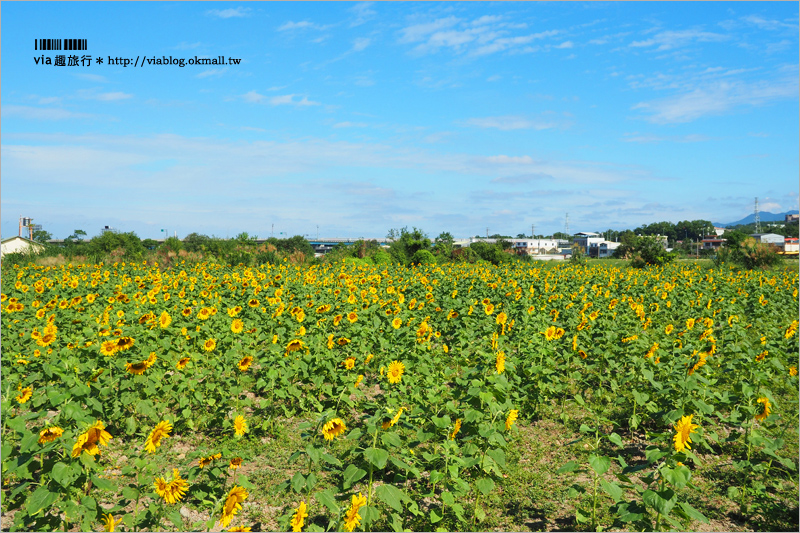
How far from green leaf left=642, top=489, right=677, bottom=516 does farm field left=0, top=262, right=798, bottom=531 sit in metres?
0.01

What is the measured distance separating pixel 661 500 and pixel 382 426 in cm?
168

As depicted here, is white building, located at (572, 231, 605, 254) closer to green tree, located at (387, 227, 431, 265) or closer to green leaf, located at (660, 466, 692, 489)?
green tree, located at (387, 227, 431, 265)

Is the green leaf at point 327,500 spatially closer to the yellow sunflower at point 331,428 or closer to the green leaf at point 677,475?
the yellow sunflower at point 331,428

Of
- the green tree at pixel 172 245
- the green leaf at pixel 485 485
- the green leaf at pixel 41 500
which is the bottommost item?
the green leaf at pixel 485 485

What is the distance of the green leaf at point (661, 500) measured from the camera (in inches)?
107

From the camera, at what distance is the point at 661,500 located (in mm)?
2764

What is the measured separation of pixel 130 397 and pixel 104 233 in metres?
27.9

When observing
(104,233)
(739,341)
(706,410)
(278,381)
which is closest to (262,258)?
(104,233)

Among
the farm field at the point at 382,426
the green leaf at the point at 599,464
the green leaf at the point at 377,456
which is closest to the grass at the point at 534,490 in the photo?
the farm field at the point at 382,426

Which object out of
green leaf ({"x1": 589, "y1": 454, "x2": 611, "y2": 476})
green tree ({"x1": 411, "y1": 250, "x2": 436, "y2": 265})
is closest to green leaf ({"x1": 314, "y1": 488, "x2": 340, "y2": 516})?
green leaf ({"x1": 589, "y1": 454, "x2": 611, "y2": 476})

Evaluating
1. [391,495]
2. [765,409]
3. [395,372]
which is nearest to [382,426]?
[391,495]

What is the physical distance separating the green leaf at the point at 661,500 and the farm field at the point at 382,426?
12 millimetres

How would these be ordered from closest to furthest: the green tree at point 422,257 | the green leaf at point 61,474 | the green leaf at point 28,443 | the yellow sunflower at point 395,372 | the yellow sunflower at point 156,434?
the green leaf at point 61,474, the green leaf at point 28,443, the yellow sunflower at point 156,434, the yellow sunflower at point 395,372, the green tree at point 422,257

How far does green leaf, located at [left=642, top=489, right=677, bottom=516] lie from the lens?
2.73 metres
